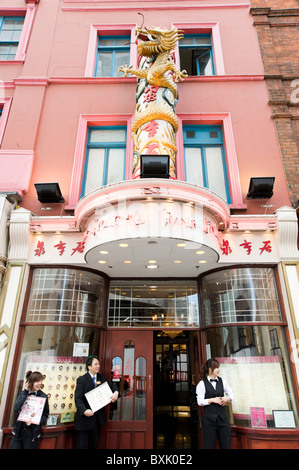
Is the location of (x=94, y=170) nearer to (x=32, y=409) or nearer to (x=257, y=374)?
(x=32, y=409)

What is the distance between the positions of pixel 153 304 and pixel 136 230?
2.59m

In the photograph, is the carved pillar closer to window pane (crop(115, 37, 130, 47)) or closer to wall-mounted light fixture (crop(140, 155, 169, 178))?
wall-mounted light fixture (crop(140, 155, 169, 178))

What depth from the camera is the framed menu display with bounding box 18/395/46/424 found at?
4.35m

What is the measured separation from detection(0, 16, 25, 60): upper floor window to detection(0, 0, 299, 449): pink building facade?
85 millimetres

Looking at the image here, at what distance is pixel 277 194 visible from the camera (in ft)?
23.0

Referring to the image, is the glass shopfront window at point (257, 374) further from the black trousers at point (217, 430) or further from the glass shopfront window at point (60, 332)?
the glass shopfront window at point (60, 332)

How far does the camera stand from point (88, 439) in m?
5.16

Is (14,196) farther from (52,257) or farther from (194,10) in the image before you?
(194,10)

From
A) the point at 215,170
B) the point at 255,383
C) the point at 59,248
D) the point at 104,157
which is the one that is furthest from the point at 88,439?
the point at 215,170

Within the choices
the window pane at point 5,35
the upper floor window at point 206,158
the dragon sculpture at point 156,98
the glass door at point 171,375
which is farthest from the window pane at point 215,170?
the window pane at point 5,35

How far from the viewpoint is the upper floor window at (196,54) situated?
9352 millimetres

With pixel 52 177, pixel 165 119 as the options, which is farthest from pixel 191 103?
pixel 52 177

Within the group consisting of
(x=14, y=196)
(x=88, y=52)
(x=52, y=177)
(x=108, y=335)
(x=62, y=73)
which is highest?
(x=88, y=52)

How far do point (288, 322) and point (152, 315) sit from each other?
2818 mm
